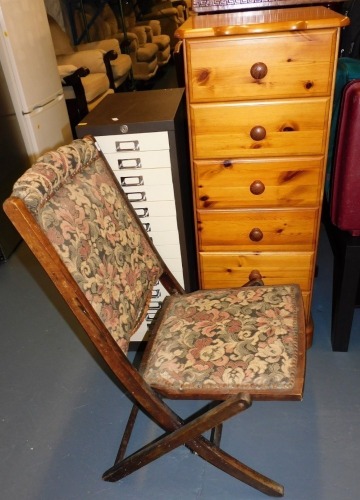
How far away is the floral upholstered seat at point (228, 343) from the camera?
40.6 inches

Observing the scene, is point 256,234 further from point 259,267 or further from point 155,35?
point 155,35

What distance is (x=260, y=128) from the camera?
1.29 meters

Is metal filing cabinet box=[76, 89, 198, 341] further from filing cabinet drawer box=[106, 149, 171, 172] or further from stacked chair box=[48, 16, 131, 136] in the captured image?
stacked chair box=[48, 16, 131, 136]

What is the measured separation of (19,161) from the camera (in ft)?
8.85

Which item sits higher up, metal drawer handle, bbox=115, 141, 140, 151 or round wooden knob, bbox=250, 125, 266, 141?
round wooden knob, bbox=250, 125, 266, 141

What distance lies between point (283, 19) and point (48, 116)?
2.08m

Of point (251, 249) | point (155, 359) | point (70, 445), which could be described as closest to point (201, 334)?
point (155, 359)

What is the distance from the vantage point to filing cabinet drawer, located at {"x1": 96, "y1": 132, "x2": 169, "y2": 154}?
53.7 inches

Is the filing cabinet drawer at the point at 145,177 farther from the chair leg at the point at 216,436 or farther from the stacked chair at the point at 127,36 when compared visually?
the stacked chair at the point at 127,36

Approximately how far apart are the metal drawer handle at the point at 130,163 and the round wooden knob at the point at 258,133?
38cm

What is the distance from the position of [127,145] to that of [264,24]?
0.54 meters

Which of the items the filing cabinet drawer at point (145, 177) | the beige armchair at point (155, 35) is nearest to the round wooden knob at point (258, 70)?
the filing cabinet drawer at point (145, 177)

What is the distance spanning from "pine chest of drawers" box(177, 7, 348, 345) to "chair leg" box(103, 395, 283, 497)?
2.17ft

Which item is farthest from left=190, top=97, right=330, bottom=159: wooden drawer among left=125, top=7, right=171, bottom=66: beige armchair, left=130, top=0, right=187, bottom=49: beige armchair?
left=130, top=0, right=187, bottom=49: beige armchair
